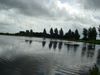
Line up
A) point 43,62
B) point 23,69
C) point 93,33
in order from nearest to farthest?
point 23,69
point 43,62
point 93,33

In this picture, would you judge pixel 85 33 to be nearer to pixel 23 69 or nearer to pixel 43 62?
pixel 43 62

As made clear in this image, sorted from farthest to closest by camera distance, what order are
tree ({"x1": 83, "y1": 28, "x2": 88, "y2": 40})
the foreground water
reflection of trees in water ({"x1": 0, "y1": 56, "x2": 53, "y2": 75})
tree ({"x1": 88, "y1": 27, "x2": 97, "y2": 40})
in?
tree ({"x1": 83, "y1": 28, "x2": 88, "y2": 40})
tree ({"x1": 88, "y1": 27, "x2": 97, "y2": 40})
the foreground water
reflection of trees in water ({"x1": 0, "y1": 56, "x2": 53, "y2": 75})

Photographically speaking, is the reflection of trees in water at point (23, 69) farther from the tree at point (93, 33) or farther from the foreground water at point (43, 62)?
the tree at point (93, 33)

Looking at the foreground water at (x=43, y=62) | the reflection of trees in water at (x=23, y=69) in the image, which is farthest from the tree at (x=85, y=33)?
the reflection of trees in water at (x=23, y=69)

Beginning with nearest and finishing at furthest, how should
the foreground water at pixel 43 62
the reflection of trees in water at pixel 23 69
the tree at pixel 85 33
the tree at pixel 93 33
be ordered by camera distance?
the reflection of trees in water at pixel 23 69, the foreground water at pixel 43 62, the tree at pixel 93 33, the tree at pixel 85 33

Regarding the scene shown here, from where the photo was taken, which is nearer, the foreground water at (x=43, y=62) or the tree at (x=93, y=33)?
the foreground water at (x=43, y=62)

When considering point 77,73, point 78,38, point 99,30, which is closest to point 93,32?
point 99,30

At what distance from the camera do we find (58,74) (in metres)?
19.1

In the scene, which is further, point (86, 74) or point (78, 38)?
point (78, 38)

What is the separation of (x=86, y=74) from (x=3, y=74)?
9426 millimetres

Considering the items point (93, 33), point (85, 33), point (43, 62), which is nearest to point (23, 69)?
point (43, 62)

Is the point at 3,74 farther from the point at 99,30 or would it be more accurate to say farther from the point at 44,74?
the point at 99,30

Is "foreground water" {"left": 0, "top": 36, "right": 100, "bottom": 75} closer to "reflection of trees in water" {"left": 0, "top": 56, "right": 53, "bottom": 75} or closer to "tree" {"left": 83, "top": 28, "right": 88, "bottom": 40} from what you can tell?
"reflection of trees in water" {"left": 0, "top": 56, "right": 53, "bottom": 75}

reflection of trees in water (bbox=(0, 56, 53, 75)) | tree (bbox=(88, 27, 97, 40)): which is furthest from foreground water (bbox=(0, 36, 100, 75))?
tree (bbox=(88, 27, 97, 40))
